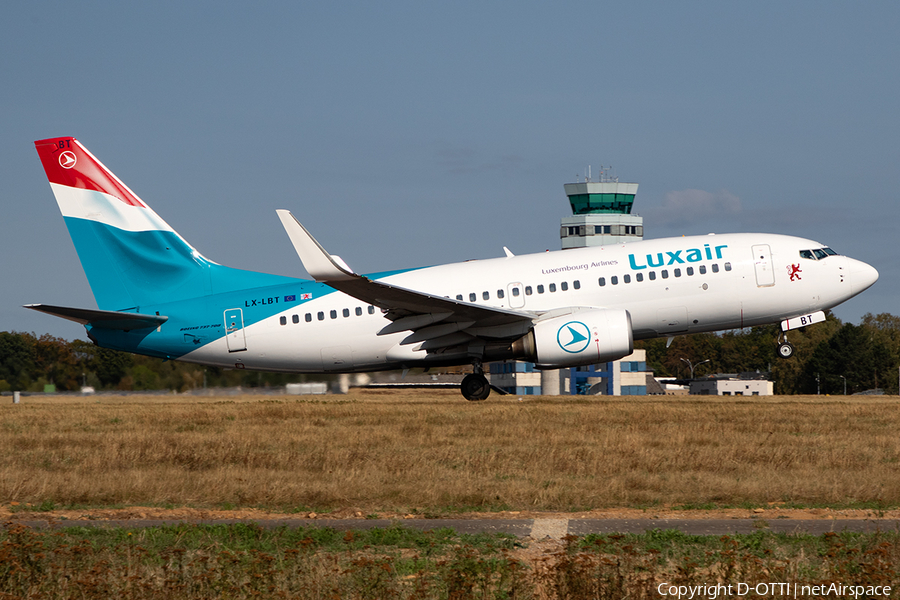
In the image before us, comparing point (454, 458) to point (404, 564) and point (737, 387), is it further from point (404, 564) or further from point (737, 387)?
point (737, 387)

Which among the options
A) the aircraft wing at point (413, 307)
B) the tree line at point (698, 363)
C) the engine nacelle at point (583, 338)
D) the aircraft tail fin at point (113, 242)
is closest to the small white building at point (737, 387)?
the tree line at point (698, 363)

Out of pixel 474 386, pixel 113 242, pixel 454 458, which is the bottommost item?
pixel 454 458

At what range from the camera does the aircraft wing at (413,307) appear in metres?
24.6

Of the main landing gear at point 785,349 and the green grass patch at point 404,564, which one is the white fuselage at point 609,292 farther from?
the green grass patch at point 404,564

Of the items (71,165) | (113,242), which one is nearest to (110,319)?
(113,242)

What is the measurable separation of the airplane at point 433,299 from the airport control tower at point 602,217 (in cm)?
9908

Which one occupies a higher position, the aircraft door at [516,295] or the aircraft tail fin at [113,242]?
the aircraft tail fin at [113,242]

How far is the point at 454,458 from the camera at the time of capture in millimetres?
17984

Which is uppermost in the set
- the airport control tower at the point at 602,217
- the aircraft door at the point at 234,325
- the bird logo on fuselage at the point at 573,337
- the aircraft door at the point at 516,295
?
the airport control tower at the point at 602,217

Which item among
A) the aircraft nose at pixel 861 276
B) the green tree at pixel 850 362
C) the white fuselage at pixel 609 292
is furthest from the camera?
the green tree at pixel 850 362

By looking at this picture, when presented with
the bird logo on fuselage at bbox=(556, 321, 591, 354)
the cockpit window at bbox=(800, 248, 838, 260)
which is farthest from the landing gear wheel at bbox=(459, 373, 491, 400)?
the cockpit window at bbox=(800, 248, 838, 260)

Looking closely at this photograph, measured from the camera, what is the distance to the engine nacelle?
26875mm

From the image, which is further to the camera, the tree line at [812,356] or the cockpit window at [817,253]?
the tree line at [812,356]

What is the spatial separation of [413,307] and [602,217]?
104830 mm
